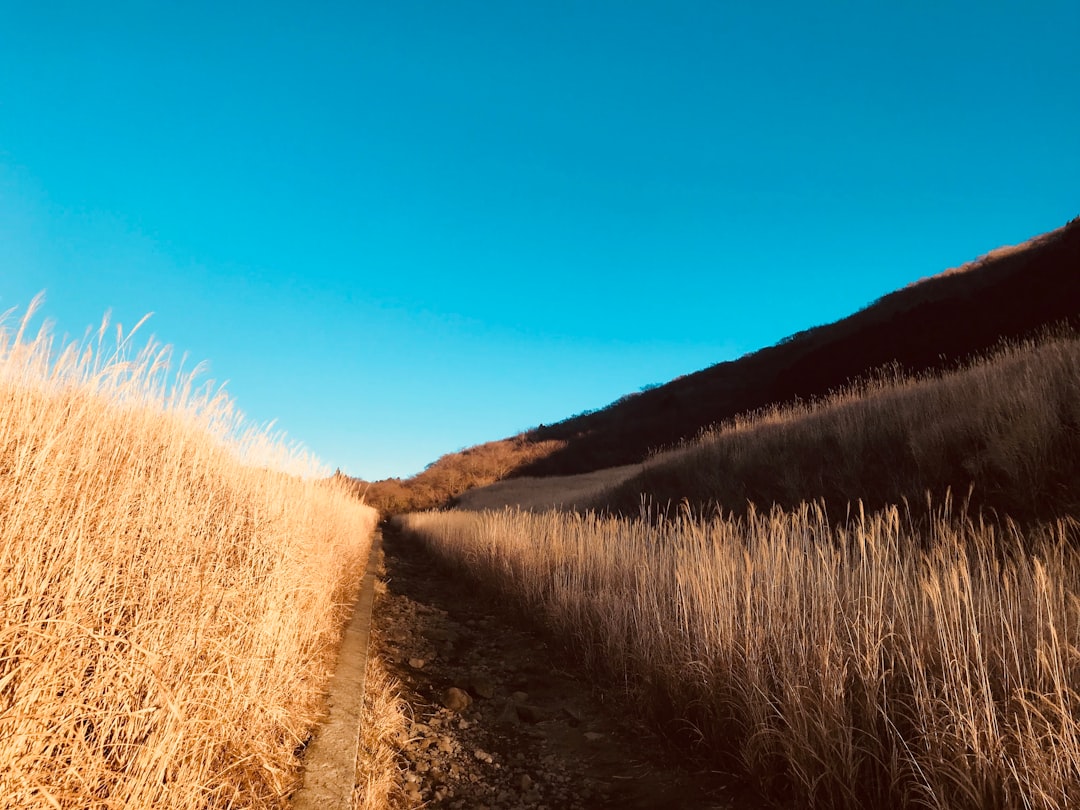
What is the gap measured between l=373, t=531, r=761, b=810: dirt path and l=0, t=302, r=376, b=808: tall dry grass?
901mm

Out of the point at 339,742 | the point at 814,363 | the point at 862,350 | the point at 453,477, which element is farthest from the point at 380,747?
the point at 453,477

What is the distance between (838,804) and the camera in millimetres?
2328

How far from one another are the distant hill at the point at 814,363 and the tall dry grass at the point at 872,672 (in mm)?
8313

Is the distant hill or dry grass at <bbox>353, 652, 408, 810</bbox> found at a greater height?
the distant hill

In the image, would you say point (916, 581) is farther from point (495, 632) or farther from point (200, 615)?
point (495, 632)

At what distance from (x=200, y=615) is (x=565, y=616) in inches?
148

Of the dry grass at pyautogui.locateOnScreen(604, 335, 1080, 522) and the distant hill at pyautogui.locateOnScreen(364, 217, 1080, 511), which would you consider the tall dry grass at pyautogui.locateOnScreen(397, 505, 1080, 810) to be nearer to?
the dry grass at pyautogui.locateOnScreen(604, 335, 1080, 522)

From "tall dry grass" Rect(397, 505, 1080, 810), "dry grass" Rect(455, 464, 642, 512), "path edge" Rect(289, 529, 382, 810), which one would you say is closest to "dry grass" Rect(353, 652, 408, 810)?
"path edge" Rect(289, 529, 382, 810)

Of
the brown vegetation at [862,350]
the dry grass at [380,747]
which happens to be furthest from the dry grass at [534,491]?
the dry grass at [380,747]

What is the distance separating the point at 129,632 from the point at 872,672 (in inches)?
124

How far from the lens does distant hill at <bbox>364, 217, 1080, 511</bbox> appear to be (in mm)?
15266

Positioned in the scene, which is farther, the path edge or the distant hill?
the distant hill

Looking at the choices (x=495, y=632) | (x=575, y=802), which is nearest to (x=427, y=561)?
(x=495, y=632)

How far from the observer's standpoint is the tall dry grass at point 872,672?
196 cm
